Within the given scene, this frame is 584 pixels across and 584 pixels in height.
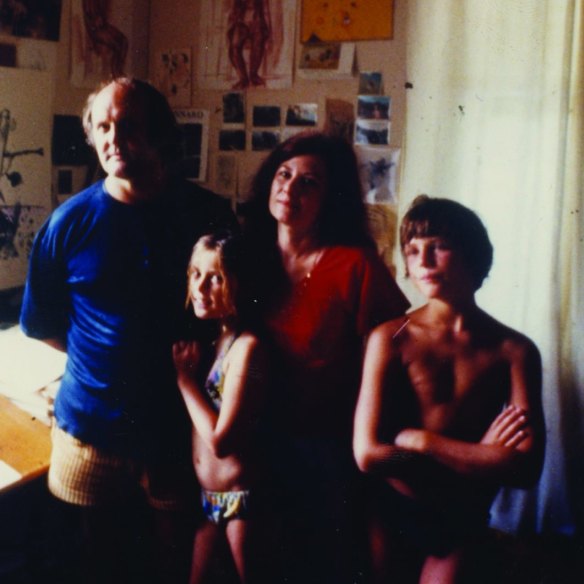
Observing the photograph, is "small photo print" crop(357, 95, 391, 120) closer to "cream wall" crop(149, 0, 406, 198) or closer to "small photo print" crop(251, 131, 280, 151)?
"cream wall" crop(149, 0, 406, 198)

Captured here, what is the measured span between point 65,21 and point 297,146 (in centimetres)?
107

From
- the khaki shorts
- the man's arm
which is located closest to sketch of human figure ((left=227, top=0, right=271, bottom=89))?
the khaki shorts

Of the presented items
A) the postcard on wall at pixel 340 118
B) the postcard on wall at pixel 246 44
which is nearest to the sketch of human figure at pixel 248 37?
the postcard on wall at pixel 246 44

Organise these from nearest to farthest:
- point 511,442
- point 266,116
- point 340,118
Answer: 1. point 511,442
2. point 340,118
3. point 266,116

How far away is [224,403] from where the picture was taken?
0.88m

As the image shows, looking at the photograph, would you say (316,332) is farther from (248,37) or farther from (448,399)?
(248,37)

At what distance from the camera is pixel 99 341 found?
0.97m

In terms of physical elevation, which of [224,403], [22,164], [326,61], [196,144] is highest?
[326,61]

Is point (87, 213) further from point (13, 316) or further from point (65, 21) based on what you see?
point (65, 21)

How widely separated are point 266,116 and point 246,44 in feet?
0.72

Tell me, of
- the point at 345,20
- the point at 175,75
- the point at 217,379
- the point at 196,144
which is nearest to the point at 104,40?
the point at 175,75

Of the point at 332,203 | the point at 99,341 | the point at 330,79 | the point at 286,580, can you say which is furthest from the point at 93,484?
the point at 330,79

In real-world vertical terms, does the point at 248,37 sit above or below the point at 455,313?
above

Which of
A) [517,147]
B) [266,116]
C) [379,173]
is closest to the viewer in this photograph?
[517,147]
